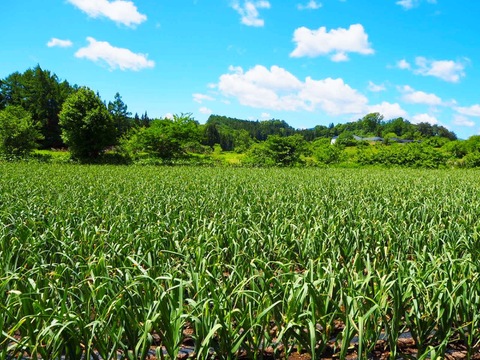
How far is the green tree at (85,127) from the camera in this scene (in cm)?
3675

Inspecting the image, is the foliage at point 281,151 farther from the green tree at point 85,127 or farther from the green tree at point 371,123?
the green tree at point 371,123

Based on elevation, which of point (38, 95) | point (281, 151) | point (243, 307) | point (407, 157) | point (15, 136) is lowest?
point (243, 307)

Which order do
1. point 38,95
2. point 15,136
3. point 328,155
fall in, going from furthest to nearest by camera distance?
point 38,95, point 328,155, point 15,136

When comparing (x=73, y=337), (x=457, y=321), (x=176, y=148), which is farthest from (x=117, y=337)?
(x=176, y=148)

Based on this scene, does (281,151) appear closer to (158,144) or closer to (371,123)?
(158,144)

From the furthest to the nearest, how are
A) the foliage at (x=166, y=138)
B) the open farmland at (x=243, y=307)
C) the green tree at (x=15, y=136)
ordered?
1. the foliage at (x=166, y=138)
2. the green tree at (x=15, y=136)
3. the open farmland at (x=243, y=307)

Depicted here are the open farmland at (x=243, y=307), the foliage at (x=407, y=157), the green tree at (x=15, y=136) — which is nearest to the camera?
the open farmland at (x=243, y=307)

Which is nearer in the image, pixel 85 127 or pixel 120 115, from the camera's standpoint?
pixel 85 127

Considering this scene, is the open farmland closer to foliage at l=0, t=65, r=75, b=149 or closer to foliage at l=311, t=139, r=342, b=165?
foliage at l=311, t=139, r=342, b=165

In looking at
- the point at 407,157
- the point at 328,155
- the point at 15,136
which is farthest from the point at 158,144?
the point at 407,157

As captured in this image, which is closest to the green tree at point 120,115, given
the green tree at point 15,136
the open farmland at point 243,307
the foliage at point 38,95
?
the foliage at point 38,95

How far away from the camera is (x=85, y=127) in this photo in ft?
119

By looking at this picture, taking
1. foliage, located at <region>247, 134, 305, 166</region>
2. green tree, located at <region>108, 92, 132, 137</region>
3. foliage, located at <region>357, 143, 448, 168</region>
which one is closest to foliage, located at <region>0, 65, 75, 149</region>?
green tree, located at <region>108, 92, 132, 137</region>

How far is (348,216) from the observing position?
6945 millimetres
